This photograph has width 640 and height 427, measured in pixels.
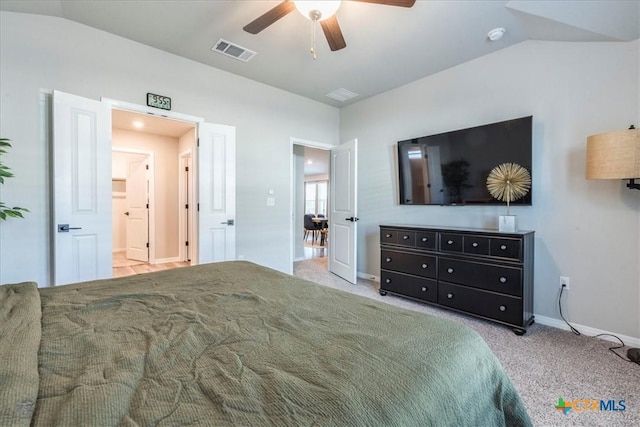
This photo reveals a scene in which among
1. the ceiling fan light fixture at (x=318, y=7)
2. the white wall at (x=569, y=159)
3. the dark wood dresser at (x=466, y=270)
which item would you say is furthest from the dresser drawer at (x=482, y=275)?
the ceiling fan light fixture at (x=318, y=7)

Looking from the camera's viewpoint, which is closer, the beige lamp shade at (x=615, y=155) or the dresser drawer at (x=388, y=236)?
the beige lamp shade at (x=615, y=155)

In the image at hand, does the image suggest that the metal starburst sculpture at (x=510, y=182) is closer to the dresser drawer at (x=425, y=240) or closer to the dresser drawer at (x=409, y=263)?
the dresser drawer at (x=425, y=240)

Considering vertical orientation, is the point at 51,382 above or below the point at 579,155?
below

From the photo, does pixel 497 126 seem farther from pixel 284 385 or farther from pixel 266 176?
pixel 284 385

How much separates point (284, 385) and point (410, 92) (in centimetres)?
403

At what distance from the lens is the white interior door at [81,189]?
2.56 meters

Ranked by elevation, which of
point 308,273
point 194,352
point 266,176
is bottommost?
point 308,273

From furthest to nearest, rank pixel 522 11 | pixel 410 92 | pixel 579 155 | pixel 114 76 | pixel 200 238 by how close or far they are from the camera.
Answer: pixel 410 92, pixel 200 238, pixel 114 76, pixel 579 155, pixel 522 11

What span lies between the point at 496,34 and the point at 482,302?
2.54 m

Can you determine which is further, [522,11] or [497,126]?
[497,126]

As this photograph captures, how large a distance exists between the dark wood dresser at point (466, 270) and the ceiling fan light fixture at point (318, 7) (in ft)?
7.36

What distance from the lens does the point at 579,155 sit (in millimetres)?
2623

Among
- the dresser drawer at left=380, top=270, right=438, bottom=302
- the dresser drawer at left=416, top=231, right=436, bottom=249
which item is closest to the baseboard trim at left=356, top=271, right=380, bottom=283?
the dresser drawer at left=380, top=270, right=438, bottom=302

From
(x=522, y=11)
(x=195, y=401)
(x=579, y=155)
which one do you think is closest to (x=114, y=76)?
(x=195, y=401)
